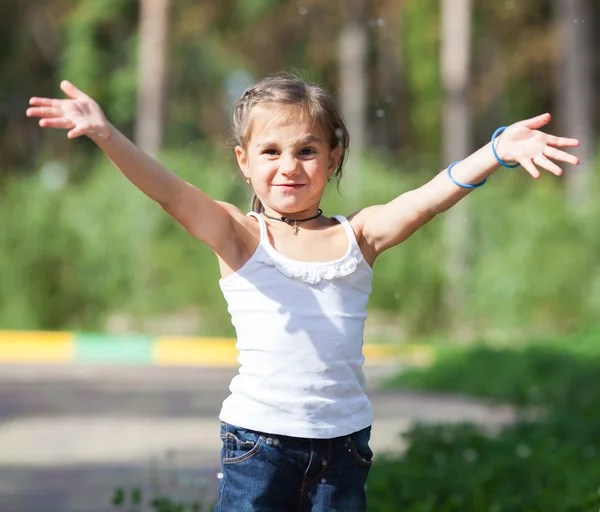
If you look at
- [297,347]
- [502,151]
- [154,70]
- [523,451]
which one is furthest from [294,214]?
[154,70]

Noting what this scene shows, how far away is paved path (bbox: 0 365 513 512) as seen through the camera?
5695 mm

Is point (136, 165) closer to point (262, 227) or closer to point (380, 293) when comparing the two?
point (262, 227)

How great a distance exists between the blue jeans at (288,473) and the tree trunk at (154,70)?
14614 mm


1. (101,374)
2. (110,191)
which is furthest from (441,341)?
(110,191)

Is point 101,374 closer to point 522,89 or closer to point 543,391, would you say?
point 543,391

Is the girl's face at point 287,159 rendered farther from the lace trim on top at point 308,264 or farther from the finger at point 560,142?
the finger at point 560,142

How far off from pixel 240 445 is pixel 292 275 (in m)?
0.44

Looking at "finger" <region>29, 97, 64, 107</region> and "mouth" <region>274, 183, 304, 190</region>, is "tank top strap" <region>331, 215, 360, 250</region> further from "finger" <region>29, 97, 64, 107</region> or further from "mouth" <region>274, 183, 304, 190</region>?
"finger" <region>29, 97, 64, 107</region>

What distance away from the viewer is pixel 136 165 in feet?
9.71

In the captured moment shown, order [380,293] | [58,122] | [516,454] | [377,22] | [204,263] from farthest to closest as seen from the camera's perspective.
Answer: [204,263]
[380,293]
[377,22]
[516,454]
[58,122]

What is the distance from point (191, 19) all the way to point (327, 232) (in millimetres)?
23075

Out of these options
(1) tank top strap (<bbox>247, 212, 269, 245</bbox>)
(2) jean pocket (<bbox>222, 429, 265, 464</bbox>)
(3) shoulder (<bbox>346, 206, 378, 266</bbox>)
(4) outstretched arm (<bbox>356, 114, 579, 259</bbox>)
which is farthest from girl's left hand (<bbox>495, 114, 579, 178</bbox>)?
(2) jean pocket (<bbox>222, 429, 265, 464</bbox>)

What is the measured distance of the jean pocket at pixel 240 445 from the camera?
118 inches

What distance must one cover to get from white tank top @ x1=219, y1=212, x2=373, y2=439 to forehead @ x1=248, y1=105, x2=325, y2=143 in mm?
280
